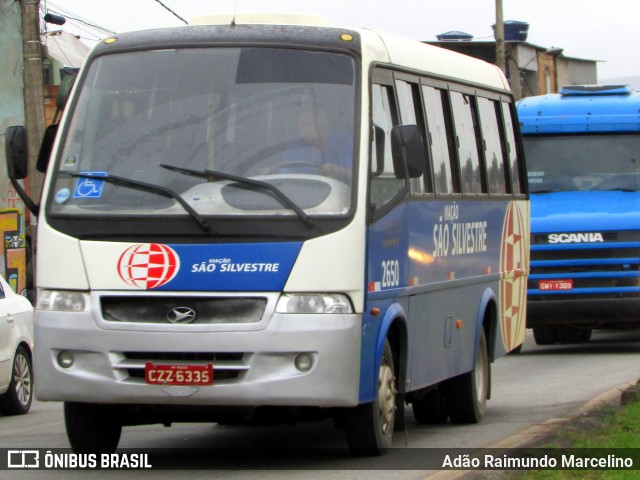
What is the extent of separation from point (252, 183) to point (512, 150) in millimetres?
5737

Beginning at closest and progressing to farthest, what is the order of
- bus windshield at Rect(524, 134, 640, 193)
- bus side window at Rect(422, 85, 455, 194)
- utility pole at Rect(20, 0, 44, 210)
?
bus side window at Rect(422, 85, 455, 194) → bus windshield at Rect(524, 134, 640, 193) → utility pole at Rect(20, 0, 44, 210)

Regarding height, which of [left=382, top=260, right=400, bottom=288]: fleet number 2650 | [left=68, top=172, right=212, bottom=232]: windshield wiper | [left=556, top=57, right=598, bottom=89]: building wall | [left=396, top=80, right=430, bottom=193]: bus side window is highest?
[left=556, top=57, right=598, bottom=89]: building wall

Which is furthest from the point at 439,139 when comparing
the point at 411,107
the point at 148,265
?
the point at 148,265

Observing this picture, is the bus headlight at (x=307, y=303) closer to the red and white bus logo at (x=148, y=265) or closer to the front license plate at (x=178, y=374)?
the front license plate at (x=178, y=374)

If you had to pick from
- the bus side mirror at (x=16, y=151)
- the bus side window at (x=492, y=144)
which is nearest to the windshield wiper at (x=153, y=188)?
the bus side mirror at (x=16, y=151)

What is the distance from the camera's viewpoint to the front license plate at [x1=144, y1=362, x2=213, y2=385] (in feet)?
28.6

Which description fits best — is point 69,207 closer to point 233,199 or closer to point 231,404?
point 233,199

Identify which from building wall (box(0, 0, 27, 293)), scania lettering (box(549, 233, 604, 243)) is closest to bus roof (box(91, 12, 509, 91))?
scania lettering (box(549, 233, 604, 243))

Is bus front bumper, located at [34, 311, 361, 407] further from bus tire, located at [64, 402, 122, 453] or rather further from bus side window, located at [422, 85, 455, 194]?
bus side window, located at [422, 85, 455, 194]

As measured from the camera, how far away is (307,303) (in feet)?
28.7

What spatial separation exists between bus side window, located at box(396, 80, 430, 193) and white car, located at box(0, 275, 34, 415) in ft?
16.8

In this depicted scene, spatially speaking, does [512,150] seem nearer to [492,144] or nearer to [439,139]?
[492,144]

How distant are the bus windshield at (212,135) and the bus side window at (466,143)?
2.69m

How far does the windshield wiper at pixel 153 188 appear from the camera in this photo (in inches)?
349
